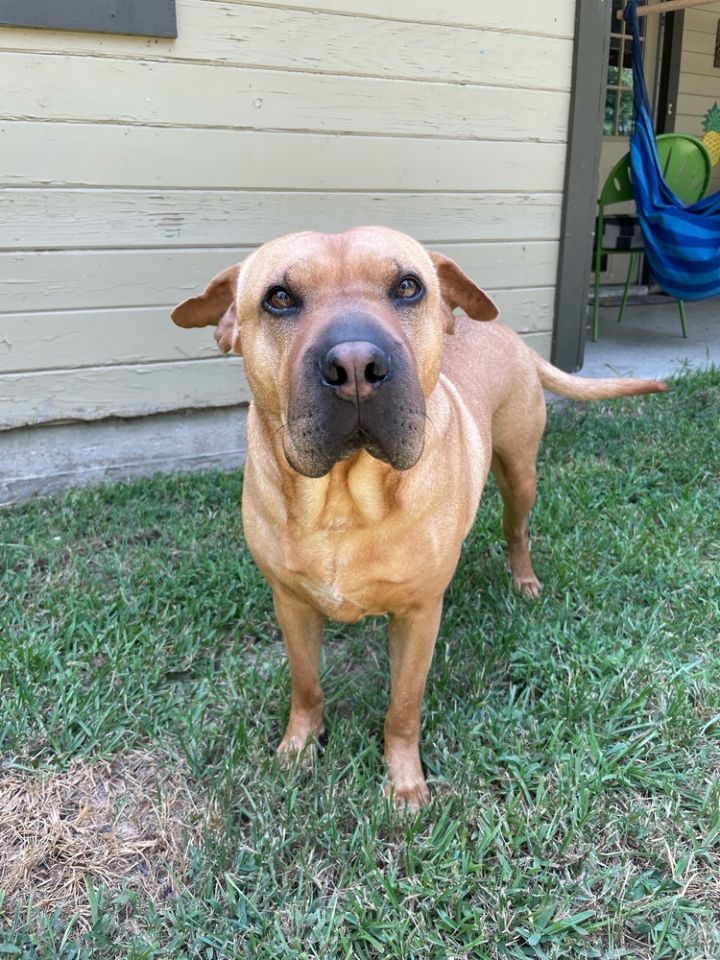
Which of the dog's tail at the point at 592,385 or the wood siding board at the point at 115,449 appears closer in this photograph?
the dog's tail at the point at 592,385

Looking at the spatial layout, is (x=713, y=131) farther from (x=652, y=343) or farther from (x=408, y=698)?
(x=408, y=698)

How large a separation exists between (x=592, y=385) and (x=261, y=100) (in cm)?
225

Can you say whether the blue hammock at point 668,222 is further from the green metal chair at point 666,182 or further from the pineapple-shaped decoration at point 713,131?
the pineapple-shaped decoration at point 713,131

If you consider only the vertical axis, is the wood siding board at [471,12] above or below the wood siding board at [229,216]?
above

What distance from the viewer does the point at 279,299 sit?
168 cm

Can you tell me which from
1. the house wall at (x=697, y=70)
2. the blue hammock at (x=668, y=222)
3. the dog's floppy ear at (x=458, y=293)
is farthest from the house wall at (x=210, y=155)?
the house wall at (x=697, y=70)

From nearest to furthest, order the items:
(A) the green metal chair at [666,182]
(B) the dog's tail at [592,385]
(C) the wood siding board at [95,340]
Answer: (B) the dog's tail at [592,385]
(C) the wood siding board at [95,340]
(A) the green metal chair at [666,182]

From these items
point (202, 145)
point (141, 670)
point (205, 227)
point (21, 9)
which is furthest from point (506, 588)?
point (21, 9)

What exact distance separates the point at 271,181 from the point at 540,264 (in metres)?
1.84

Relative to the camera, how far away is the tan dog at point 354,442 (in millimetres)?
1479

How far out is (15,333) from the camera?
363 cm

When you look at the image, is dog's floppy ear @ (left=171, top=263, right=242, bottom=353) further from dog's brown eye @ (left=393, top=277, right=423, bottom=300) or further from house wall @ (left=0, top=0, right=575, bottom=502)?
house wall @ (left=0, top=0, right=575, bottom=502)

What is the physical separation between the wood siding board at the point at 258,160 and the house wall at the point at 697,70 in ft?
17.4

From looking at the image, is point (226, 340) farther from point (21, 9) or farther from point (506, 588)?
point (21, 9)
